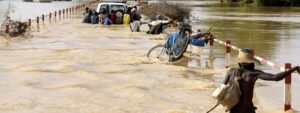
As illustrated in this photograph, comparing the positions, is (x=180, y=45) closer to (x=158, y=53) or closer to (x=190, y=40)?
(x=190, y=40)

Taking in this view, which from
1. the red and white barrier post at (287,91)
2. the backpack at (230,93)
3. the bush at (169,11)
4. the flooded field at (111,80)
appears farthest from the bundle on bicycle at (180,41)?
the bush at (169,11)

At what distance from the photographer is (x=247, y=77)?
561 cm

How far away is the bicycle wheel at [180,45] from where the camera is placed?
14281 millimetres

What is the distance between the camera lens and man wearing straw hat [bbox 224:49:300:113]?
221 inches

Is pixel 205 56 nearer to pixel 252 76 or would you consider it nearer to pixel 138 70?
pixel 138 70

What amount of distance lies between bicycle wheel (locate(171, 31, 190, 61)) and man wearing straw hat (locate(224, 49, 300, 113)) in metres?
8.54

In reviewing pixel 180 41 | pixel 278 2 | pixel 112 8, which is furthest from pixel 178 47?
pixel 278 2

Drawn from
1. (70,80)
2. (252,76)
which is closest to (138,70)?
(70,80)

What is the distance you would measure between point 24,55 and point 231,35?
40.1 feet

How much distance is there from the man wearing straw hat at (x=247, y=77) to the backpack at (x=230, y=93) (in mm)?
44

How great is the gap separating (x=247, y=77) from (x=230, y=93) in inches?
9.2

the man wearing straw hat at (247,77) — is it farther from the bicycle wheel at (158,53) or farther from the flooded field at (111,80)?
the bicycle wheel at (158,53)

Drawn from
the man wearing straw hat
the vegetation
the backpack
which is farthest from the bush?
the vegetation

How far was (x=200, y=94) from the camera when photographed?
410 inches
